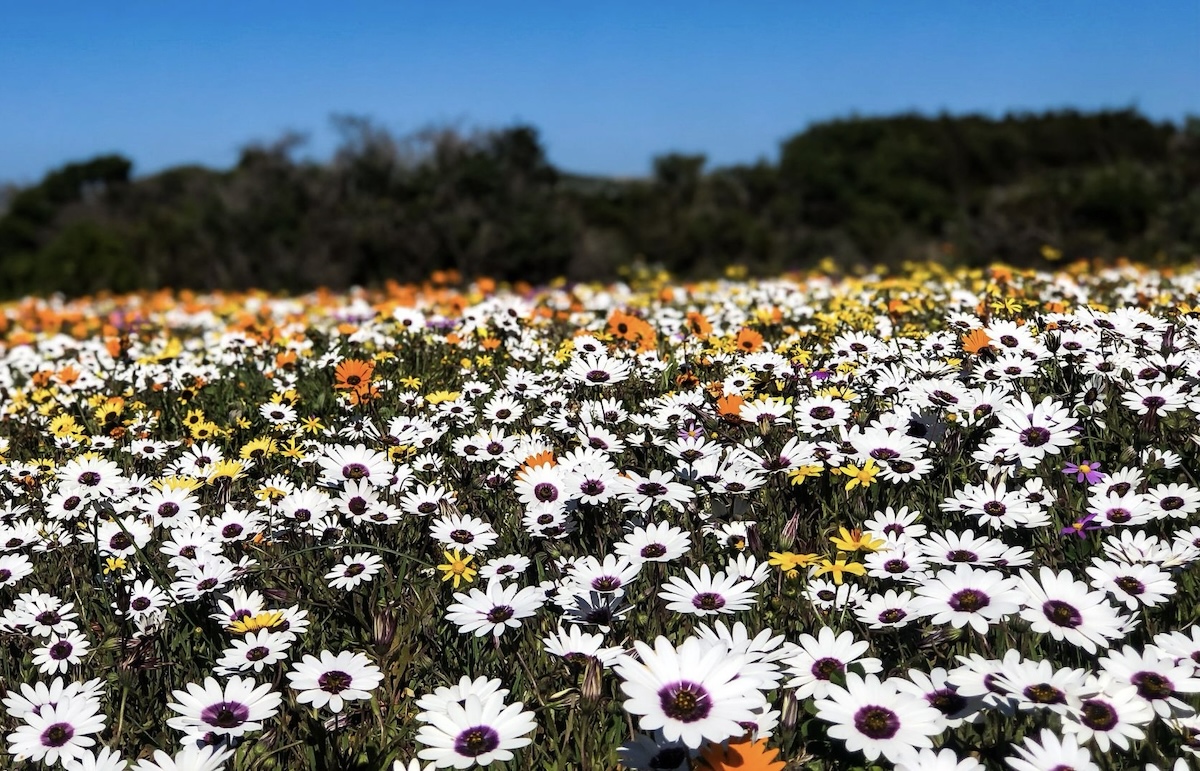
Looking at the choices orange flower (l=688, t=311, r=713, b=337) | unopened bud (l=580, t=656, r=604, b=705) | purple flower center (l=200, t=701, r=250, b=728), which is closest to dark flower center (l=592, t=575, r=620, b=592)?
unopened bud (l=580, t=656, r=604, b=705)

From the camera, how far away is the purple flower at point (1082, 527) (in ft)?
9.17

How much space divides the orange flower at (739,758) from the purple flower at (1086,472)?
181 cm

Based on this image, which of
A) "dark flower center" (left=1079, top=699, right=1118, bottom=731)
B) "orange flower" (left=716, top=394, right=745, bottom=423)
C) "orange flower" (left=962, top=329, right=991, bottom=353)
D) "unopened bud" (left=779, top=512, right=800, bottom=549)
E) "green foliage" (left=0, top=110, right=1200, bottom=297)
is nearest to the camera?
"dark flower center" (left=1079, top=699, right=1118, bottom=731)

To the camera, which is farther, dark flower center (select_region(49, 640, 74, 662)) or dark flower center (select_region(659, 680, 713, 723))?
dark flower center (select_region(49, 640, 74, 662))

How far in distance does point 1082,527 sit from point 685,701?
1.62 metres

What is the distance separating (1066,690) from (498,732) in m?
1.18

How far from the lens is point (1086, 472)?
3154mm

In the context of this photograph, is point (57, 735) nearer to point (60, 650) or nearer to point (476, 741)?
point (60, 650)

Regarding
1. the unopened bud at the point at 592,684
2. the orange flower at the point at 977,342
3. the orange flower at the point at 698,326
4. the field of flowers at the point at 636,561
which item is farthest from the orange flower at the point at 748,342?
the unopened bud at the point at 592,684

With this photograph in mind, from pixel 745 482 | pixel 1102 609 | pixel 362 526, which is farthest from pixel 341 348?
pixel 1102 609

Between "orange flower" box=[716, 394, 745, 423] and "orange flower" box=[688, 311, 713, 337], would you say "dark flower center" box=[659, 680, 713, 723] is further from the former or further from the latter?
"orange flower" box=[688, 311, 713, 337]

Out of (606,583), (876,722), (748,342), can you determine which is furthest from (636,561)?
(748,342)

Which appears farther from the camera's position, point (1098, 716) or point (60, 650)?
point (60, 650)

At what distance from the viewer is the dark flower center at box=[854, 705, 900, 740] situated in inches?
75.4
